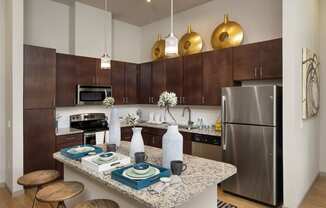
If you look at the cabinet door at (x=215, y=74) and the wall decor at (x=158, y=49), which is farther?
the wall decor at (x=158, y=49)

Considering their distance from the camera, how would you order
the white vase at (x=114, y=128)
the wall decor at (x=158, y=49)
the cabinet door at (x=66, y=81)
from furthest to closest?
the wall decor at (x=158, y=49)
the cabinet door at (x=66, y=81)
the white vase at (x=114, y=128)

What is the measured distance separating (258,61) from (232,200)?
216 centimetres

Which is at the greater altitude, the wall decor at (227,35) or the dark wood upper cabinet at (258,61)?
the wall decor at (227,35)

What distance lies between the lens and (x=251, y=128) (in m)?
2.92

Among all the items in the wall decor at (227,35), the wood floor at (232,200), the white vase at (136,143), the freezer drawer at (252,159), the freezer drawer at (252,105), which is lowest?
the wood floor at (232,200)

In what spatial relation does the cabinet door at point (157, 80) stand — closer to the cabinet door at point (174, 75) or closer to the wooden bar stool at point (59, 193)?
the cabinet door at point (174, 75)

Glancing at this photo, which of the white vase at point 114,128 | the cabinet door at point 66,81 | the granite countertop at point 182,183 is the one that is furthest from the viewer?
the cabinet door at point 66,81

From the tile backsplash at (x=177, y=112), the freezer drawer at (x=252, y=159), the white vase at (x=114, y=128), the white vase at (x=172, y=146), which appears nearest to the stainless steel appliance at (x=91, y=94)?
the tile backsplash at (x=177, y=112)

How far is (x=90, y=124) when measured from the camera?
14.7 ft

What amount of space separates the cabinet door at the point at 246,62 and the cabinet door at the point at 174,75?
121 centimetres

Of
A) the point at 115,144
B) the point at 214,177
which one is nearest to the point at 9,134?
the point at 115,144

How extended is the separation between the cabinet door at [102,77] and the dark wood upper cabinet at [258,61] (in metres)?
2.72

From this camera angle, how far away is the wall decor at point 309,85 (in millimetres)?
A: 2936

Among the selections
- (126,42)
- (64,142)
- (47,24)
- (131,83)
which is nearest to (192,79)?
(131,83)
